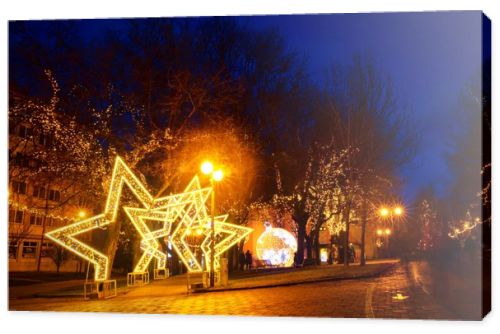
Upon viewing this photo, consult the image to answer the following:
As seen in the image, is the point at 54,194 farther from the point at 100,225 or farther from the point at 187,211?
the point at 100,225

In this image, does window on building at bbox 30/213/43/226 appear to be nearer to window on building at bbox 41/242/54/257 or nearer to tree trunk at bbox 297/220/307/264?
window on building at bbox 41/242/54/257

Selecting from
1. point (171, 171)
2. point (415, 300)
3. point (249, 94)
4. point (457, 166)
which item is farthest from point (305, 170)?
point (415, 300)

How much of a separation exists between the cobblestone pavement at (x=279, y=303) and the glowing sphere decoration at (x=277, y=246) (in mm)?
14049

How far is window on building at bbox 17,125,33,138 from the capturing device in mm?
20016

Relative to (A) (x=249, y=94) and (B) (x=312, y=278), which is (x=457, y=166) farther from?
(A) (x=249, y=94)

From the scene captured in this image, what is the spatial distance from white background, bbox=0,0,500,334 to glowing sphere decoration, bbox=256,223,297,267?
18.6 m

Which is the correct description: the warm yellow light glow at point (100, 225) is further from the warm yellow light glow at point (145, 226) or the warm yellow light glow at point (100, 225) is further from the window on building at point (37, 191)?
the window on building at point (37, 191)

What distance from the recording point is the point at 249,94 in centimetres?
2697

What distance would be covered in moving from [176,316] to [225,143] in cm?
1007

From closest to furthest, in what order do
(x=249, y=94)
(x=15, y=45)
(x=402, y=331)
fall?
1. (x=402, y=331)
2. (x=15, y=45)
3. (x=249, y=94)

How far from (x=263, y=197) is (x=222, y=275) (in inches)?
401

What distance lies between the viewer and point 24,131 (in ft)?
66.8

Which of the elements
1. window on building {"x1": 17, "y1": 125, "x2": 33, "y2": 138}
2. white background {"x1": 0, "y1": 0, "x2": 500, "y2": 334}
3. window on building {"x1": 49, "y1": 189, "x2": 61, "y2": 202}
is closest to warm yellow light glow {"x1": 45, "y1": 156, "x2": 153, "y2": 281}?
white background {"x1": 0, "y1": 0, "x2": 500, "y2": 334}

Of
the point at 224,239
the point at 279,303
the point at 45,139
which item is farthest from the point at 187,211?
the point at 279,303
